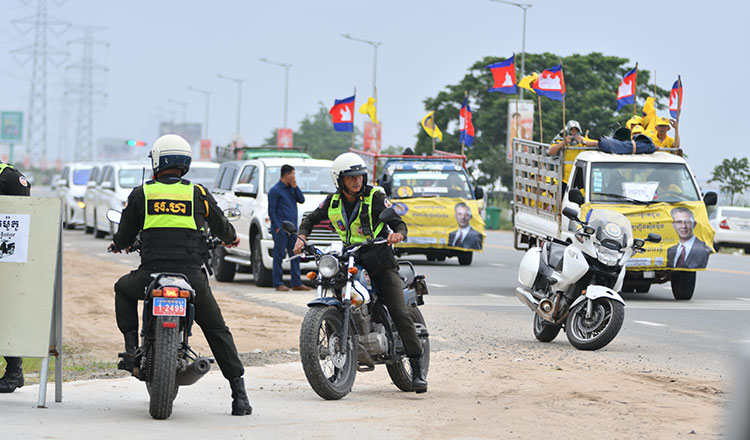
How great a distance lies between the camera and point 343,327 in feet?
28.9

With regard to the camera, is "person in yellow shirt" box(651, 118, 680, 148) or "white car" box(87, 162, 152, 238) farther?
"white car" box(87, 162, 152, 238)

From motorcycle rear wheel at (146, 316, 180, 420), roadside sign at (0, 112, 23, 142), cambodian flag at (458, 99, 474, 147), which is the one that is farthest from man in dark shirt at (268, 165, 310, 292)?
roadside sign at (0, 112, 23, 142)

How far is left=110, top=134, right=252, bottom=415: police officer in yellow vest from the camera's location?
7.86m

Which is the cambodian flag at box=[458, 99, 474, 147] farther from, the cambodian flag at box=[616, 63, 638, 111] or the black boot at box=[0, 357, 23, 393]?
the black boot at box=[0, 357, 23, 393]

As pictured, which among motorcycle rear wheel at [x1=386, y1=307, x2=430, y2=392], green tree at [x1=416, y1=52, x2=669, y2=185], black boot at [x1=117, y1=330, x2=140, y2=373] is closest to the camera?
black boot at [x1=117, y1=330, x2=140, y2=373]

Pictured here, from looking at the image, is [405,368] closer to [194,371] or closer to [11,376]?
[194,371]

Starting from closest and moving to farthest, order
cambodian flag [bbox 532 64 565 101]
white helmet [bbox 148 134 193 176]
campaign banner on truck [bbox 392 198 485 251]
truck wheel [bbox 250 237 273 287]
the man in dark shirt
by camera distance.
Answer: white helmet [bbox 148 134 193 176] < the man in dark shirt < truck wheel [bbox 250 237 273 287] < campaign banner on truck [bbox 392 198 485 251] < cambodian flag [bbox 532 64 565 101]

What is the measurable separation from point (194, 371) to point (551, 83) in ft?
63.3

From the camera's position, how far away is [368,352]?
905 centimetres

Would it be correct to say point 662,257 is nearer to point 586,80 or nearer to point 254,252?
point 254,252

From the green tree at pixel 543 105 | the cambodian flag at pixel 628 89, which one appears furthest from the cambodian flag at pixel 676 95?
the green tree at pixel 543 105

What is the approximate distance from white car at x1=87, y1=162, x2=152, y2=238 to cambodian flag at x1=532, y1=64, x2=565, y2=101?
33.0ft

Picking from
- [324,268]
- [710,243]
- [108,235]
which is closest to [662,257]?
[710,243]

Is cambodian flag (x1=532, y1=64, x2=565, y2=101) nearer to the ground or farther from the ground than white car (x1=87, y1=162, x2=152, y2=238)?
farther from the ground
